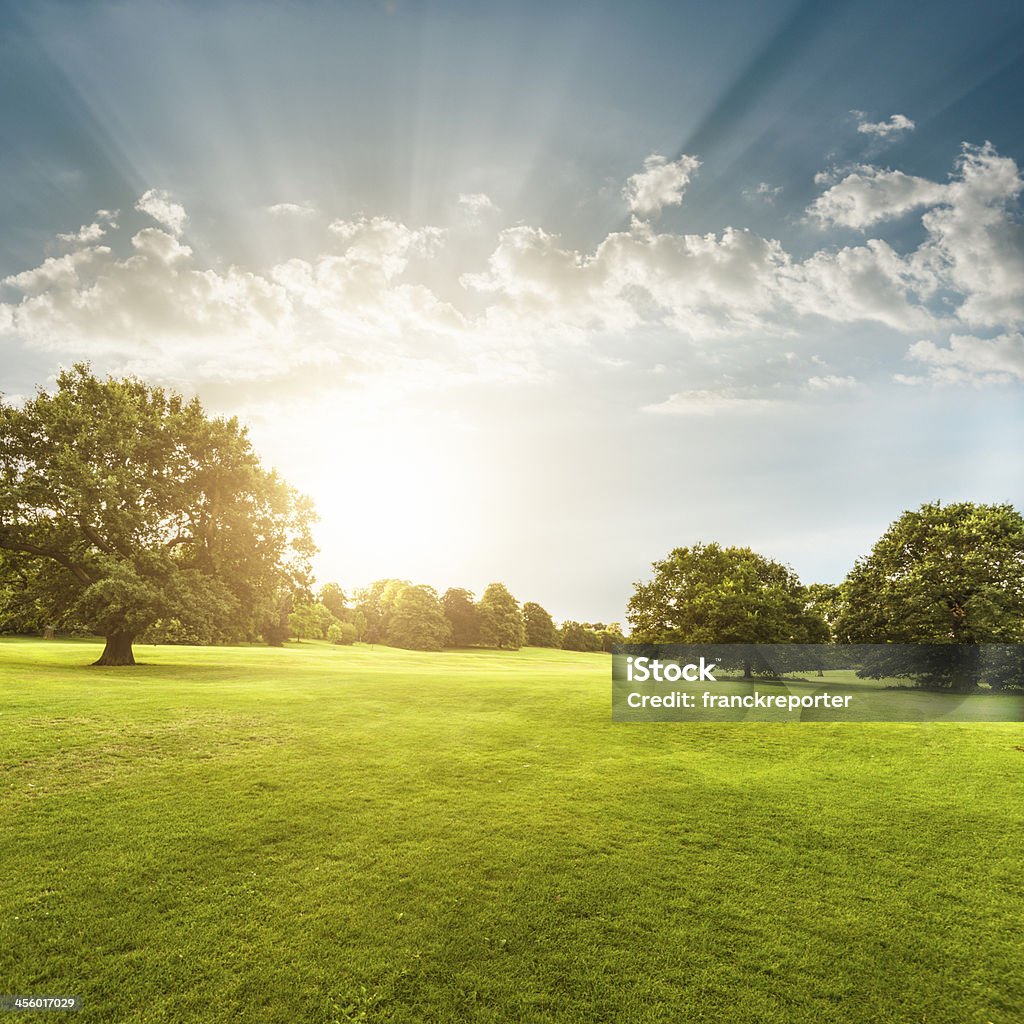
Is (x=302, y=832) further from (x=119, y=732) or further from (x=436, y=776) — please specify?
(x=119, y=732)

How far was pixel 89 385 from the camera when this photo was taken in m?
32.4

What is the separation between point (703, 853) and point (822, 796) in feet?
17.4

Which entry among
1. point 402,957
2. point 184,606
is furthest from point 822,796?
point 184,606

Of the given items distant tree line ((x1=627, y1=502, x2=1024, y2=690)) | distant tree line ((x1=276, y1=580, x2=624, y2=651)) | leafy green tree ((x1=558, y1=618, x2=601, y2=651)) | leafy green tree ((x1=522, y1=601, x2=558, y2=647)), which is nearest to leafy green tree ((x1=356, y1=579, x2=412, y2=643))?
distant tree line ((x1=276, y1=580, x2=624, y2=651))

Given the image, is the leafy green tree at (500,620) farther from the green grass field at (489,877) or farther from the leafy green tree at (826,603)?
the green grass field at (489,877)

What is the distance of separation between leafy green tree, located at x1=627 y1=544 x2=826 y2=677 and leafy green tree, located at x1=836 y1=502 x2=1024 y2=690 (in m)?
3.83

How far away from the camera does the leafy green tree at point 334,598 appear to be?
419ft

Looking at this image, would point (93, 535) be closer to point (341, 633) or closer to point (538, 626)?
point (341, 633)

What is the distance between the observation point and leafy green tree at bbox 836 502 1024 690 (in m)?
33.5

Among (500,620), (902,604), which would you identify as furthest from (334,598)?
(902,604)

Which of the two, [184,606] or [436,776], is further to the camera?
[184,606]

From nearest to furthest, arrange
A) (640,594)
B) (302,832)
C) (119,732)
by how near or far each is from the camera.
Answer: (302,832), (119,732), (640,594)

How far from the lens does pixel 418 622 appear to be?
105m

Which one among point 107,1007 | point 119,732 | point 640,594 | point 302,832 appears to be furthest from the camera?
point 640,594
